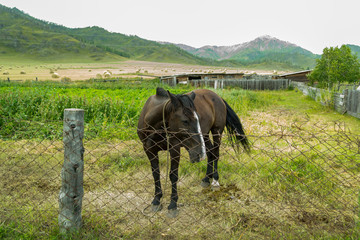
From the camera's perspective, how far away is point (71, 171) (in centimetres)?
241

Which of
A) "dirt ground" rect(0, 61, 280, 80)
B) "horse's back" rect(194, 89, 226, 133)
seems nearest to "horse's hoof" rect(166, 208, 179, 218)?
"horse's back" rect(194, 89, 226, 133)

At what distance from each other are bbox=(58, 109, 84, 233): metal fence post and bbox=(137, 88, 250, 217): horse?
634 millimetres

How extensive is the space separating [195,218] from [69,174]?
1.80 metres

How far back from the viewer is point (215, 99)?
467cm

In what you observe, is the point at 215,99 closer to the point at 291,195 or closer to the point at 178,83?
the point at 291,195

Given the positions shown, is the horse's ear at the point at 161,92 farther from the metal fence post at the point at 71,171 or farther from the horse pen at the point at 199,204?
the metal fence post at the point at 71,171

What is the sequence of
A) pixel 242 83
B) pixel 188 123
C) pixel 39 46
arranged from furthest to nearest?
1. pixel 39 46
2. pixel 242 83
3. pixel 188 123

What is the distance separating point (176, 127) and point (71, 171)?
1.29m

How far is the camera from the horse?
281 cm

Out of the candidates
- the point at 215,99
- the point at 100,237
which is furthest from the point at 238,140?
the point at 100,237

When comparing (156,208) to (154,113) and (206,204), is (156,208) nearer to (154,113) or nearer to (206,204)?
(206,204)

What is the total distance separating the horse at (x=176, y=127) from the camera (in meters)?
2.81

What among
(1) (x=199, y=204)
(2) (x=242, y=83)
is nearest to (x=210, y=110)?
(1) (x=199, y=204)

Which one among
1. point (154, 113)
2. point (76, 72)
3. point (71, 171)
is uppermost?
point (76, 72)
